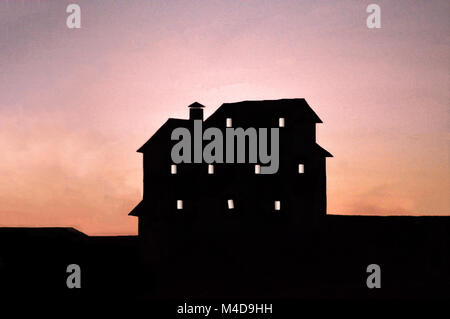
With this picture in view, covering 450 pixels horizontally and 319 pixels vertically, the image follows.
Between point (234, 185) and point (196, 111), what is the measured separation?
5159mm

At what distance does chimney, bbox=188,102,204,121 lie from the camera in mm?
36875

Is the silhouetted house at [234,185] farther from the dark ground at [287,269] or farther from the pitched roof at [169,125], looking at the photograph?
the dark ground at [287,269]

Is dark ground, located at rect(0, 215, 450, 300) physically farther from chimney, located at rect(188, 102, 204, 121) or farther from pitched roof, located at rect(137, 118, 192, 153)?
chimney, located at rect(188, 102, 204, 121)

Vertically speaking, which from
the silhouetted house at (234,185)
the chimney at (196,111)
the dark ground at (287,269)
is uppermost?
the chimney at (196,111)

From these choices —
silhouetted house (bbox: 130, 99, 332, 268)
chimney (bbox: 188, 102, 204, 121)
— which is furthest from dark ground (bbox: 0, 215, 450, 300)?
chimney (bbox: 188, 102, 204, 121)

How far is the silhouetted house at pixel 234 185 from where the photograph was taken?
35281mm

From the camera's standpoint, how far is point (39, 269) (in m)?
39.5

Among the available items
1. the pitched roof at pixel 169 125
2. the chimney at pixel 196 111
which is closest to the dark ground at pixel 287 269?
the pitched roof at pixel 169 125

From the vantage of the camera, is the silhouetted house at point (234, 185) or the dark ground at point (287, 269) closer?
the dark ground at point (287, 269)
